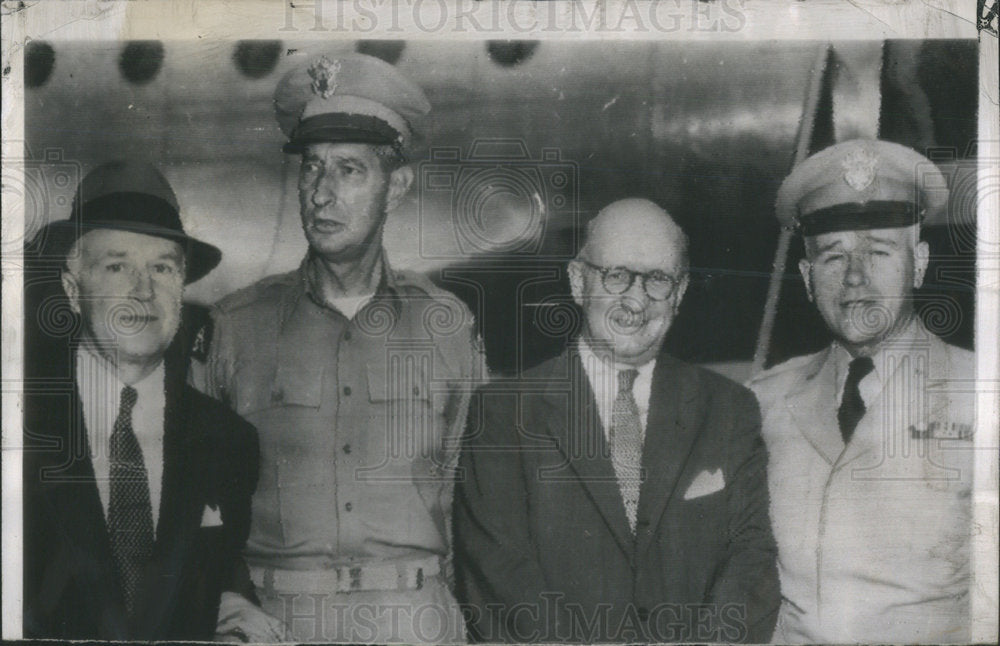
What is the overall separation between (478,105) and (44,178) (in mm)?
1658

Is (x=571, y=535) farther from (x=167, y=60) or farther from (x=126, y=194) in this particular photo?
(x=167, y=60)

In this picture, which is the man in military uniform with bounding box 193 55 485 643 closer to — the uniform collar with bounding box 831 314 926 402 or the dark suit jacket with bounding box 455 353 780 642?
the dark suit jacket with bounding box 455 353 780 642

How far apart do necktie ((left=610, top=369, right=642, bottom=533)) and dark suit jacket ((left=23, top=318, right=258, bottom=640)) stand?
1.31m

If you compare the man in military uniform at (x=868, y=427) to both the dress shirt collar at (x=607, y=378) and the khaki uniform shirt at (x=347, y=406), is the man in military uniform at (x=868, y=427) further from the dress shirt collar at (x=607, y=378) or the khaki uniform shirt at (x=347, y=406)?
the khaki uniform shirt at (x=347, y=406)

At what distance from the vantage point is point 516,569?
3.64 m

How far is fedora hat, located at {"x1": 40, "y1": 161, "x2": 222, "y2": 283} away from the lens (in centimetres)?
372

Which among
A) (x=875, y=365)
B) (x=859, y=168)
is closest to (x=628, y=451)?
(x=875, y=365)

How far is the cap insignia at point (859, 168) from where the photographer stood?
3707 millimetres

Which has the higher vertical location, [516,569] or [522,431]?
[522,431]

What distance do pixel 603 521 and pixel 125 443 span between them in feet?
5.85

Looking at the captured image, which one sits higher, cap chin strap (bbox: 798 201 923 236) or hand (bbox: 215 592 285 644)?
cap chin strap (bbox: 798 201 923 236)

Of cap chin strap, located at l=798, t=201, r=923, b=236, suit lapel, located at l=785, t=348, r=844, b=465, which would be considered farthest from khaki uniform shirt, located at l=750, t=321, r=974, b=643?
cap chin strap, located at l=798, t=201, r=923, b=236

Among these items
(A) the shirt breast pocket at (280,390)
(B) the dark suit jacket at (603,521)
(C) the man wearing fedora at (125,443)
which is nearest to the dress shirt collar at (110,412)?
(C) the man wearing fedora at (125,443)

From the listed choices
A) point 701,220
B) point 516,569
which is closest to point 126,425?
point 516,569
